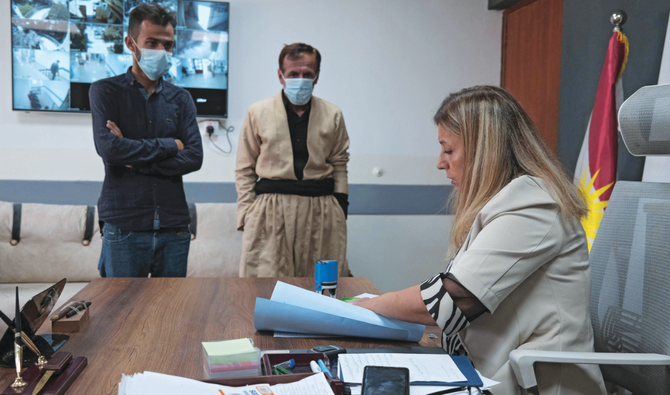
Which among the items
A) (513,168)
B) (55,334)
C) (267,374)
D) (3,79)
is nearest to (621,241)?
(513,168)

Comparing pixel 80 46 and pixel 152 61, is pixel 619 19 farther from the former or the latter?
pixel 80 46

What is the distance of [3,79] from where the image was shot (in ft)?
10.1

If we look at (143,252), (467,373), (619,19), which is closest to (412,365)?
(467,373)

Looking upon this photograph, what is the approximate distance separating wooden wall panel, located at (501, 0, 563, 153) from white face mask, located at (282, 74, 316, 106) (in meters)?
1.43

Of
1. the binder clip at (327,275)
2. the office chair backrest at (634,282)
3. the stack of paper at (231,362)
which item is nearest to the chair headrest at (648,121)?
the office chair backrest at (634,282)

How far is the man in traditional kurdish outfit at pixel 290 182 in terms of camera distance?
2254mm

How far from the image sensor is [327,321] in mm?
1049

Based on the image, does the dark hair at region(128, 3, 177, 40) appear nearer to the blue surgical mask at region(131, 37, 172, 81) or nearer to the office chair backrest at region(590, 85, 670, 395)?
the blue surgical mask at region(131, 37, 172, 81)

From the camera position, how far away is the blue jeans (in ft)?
6.12

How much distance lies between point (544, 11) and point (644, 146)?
93.1 inches

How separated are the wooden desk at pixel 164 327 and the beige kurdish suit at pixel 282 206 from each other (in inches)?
26.2

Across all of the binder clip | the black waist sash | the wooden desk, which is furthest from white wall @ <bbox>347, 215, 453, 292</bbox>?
the binder clip

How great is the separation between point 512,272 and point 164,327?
74cm

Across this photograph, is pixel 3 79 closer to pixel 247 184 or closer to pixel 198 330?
pixel 247 184
